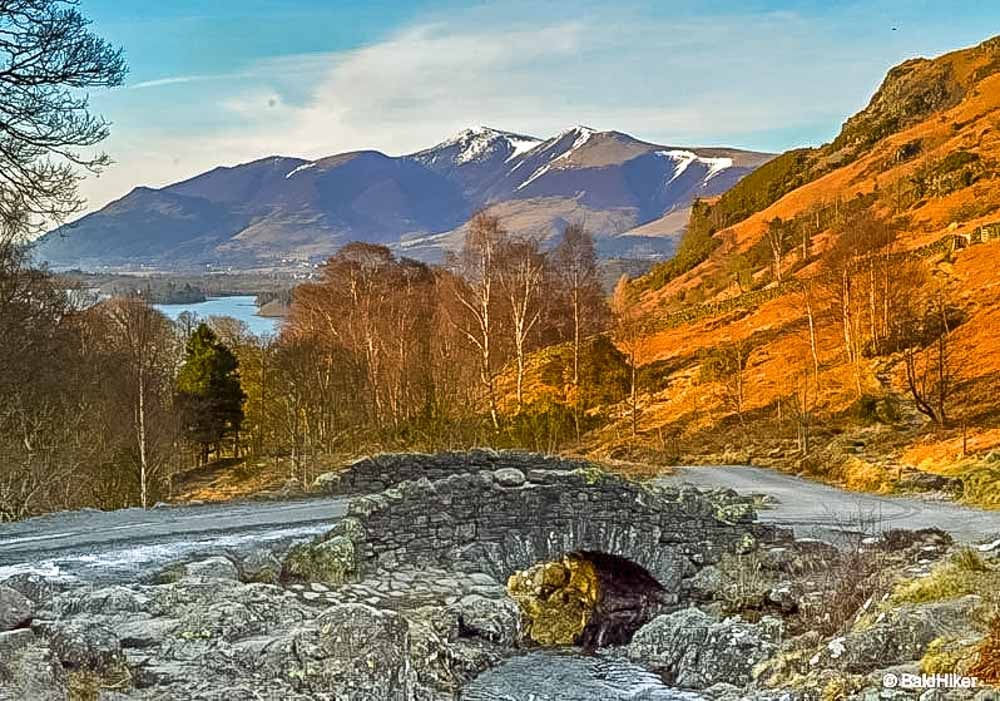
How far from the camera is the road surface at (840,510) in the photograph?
605 inches

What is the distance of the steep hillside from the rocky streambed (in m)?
8.05

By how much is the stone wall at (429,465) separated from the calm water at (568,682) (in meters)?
4.81

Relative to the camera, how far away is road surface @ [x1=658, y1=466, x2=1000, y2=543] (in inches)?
605

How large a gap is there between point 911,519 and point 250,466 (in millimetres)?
21015

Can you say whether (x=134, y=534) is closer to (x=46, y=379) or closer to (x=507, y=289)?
(x=46, y=379)

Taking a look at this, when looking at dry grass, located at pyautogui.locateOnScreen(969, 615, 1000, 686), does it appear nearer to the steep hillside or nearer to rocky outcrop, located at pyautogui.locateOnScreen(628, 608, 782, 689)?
rocky outcrop, located at pyautogui.locateOnScreen(628, 608, 782, 689)

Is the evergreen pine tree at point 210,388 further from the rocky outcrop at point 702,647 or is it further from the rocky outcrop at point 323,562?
the rocky outcrop at point 702,647

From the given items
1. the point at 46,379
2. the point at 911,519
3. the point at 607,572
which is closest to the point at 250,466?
the point at 46,379

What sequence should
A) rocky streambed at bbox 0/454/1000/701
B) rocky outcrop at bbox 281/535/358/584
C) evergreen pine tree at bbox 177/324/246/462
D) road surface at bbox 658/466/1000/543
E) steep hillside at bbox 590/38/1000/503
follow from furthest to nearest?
1. evergreen pine tree at bbox 177/324/246/462
2. steep hillside at bbox 590/38/1000/503
3. road surface at bbox 658/466/1000/543
4. rocky outcrop at bbox 281/535/358/584
5. rocky streambed at bbox 0/454/1000/701

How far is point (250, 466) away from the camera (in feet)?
103

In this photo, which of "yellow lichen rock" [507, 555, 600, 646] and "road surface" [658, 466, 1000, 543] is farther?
"road surface" [658, 466, 1000, 543]

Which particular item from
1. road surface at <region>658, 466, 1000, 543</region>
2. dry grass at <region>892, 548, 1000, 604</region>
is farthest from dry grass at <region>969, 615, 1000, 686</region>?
road surface at <region>658, 466, 1000, 543</region>

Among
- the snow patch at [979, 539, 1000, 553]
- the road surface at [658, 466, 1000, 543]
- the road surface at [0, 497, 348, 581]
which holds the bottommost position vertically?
the road surface at [658, 466, 1000, 543]

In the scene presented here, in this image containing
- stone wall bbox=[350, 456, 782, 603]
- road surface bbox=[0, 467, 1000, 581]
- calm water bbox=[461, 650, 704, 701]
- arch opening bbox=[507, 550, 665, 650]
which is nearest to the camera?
calm water bbox=[461, 650, 704, 701]
